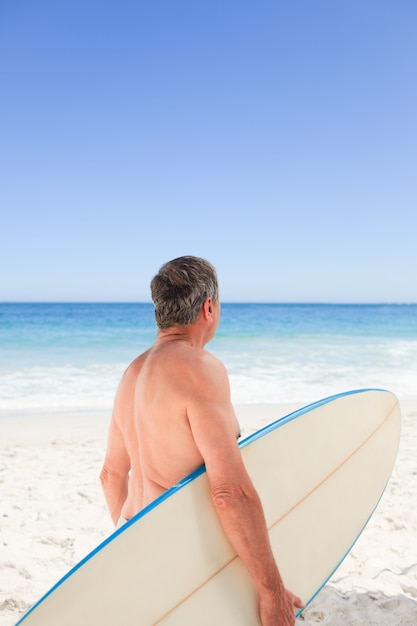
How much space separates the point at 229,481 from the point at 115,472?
21.5 inches

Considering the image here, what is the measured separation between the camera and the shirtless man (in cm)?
116

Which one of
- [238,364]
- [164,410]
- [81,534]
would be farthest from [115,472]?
[238,364]

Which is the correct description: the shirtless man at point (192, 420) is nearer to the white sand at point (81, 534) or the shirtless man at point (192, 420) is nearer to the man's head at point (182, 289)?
the man's head at point (182, 289)

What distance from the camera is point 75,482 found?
3689mm

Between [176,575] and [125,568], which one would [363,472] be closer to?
[176,575]

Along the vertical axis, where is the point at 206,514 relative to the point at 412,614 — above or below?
above

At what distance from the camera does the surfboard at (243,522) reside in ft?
3.96

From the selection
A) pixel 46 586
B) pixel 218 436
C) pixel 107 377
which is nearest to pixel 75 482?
pixel 46 586

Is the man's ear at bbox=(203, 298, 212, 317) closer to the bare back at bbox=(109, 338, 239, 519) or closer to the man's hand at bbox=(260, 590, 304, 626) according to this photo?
the bare back at bbox=(109, 338, 239, 519)

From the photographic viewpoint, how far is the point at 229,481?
115cm

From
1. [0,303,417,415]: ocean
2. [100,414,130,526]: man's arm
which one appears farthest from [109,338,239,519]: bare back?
[0,303,417,415]: ocean

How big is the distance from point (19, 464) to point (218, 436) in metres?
3.46

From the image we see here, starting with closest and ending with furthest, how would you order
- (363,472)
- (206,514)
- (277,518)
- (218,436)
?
(218,436) → (206,514) → (277,518) → (363,472)

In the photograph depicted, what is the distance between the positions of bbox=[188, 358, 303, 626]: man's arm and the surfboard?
9 centimetres
